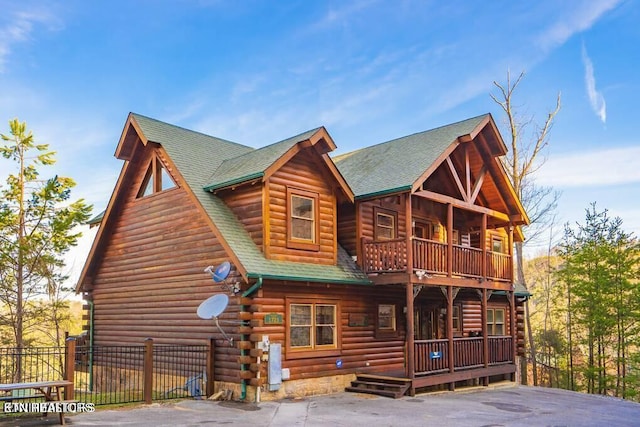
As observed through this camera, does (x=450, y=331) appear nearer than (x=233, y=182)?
No

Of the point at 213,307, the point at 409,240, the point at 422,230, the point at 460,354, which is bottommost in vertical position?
the point at 460,354

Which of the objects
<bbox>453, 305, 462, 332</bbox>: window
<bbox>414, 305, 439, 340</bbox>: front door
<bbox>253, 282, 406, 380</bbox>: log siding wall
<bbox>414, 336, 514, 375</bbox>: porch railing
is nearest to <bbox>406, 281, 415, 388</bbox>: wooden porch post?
<bbox>414, 336, 514, 375</bbox>: porch railing

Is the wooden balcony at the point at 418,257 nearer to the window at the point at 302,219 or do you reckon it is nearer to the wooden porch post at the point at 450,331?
the wooden porch post at the point at 450,331

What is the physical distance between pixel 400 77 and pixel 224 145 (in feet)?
57.0

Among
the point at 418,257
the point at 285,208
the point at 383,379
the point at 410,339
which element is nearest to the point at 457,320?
the point at 418,257

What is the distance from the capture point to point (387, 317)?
1959 cm

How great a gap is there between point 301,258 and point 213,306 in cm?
282

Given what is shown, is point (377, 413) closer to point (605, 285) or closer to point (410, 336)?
point (410, 336)

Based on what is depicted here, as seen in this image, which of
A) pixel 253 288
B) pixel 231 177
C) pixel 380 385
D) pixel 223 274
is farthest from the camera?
pixel 380 385

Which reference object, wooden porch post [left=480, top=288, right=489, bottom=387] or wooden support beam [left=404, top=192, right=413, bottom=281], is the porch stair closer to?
wooden support beam [left=404, top=192, right=413, bottom=281]

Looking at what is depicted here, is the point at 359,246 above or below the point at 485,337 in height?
above

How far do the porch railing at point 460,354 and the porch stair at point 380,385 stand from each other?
2.63ft

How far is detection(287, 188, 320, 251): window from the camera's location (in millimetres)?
16625

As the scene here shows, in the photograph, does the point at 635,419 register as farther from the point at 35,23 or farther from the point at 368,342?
the point at 35,23
